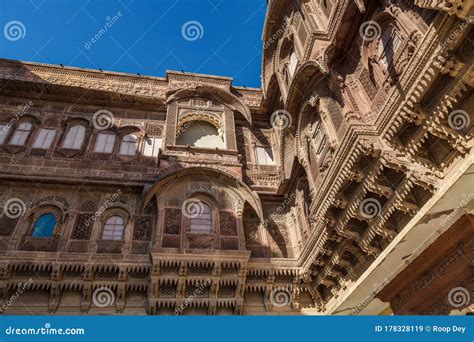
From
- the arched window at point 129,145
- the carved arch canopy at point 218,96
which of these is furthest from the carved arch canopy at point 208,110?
the arched window at point 129,145

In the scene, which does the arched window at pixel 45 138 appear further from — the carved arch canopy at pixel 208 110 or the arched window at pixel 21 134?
the carved arch canopy at pixel 208 110

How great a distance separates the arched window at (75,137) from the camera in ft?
31.1

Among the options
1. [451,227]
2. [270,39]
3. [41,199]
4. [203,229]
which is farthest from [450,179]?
[41,199]

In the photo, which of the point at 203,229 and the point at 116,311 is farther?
the point at 203,229

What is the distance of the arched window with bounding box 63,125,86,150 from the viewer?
948cm

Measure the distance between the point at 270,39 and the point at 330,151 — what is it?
5.65 m

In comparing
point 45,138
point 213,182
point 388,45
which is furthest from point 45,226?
point 388,45

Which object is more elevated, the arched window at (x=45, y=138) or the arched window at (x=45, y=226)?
the arched window at (x=45, y=138)

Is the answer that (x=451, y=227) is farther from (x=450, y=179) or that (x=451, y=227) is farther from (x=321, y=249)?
(x=321, y=249)

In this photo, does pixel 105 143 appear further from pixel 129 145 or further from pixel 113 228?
pixel 113 228

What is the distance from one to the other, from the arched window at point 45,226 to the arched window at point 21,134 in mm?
2562

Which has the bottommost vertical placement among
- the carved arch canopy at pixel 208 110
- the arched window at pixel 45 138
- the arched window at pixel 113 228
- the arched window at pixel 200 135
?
the arched window at pixel 113 228

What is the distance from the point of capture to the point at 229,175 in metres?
9.00

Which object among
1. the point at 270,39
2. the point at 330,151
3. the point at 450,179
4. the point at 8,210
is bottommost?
the point at 450,179
